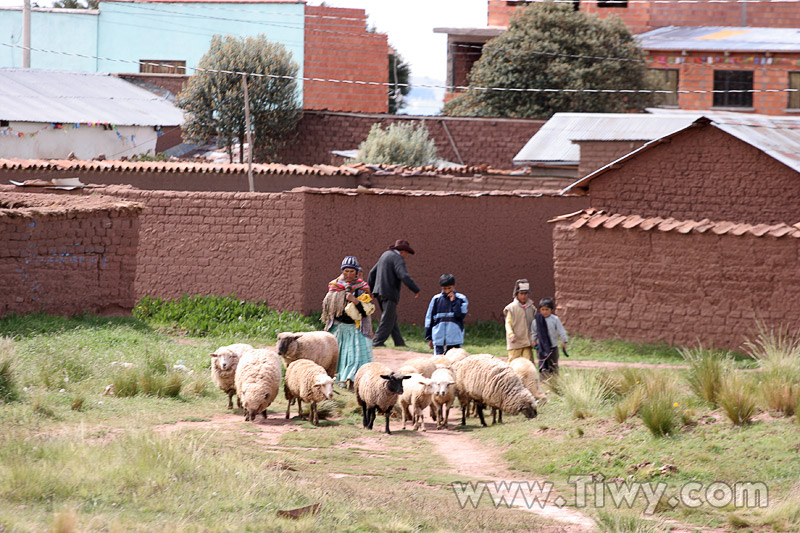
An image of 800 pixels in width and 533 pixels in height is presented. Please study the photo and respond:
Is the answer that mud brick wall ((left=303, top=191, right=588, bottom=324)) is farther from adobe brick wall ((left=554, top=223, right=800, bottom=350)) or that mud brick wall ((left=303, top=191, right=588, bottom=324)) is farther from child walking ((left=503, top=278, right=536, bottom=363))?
child walking ((left=503, top=278, right=536, bottom=363))

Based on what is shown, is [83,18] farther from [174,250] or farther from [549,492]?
[549,492]

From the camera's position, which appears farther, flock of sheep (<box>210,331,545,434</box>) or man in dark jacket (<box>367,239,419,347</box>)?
man in dark jacket (<box>367,239,419,347</box>)

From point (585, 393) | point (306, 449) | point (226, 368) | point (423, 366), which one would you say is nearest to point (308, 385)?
point (226, 368)

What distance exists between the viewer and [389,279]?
15359mm

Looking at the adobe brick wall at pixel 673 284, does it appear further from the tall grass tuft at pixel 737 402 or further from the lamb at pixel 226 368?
the lamb at pixel 226 368

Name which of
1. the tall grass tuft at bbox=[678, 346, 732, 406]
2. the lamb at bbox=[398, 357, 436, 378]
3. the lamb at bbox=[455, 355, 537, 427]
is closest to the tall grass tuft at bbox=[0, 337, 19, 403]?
the lamb at bbox=[398, 357, 436, 378]

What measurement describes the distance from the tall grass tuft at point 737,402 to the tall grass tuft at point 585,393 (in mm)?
1299

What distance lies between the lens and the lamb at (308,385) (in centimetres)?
1061

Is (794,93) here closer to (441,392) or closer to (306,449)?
(441,392)

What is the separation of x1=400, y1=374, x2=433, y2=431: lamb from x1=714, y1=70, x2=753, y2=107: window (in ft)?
115

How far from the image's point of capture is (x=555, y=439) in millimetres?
9961

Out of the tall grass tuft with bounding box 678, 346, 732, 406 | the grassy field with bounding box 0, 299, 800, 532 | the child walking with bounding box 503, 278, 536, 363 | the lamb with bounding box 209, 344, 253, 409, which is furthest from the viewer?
the child walking with bounding box 503, 278, 536, 363

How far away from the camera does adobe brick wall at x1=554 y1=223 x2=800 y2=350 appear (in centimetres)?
1488

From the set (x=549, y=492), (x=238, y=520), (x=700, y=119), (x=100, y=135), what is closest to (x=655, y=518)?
(x=549, y=492)
